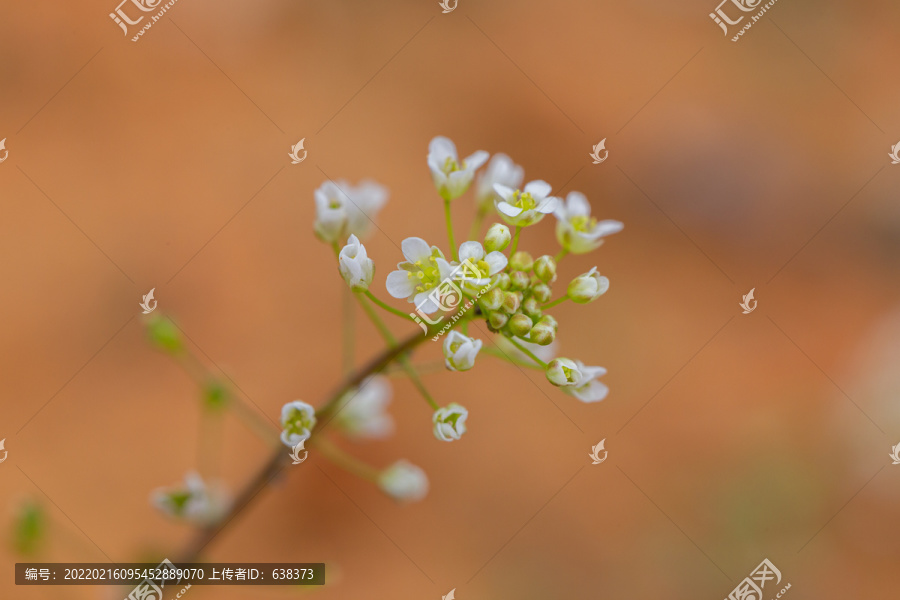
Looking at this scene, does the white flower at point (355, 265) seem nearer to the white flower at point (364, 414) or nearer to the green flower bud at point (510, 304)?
the green flower bud at point (510, 304)

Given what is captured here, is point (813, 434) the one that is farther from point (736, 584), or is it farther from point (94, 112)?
point (94, 112)

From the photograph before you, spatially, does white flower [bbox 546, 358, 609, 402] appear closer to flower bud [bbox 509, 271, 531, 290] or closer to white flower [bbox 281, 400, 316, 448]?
flower bud [bbox 509, 271, 531, 290]

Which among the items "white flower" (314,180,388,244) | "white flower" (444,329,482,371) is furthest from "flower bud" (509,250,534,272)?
"white flower" (314,180,388,244)

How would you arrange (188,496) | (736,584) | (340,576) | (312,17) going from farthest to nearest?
(312,17) → (736,584) → (340,576) → (188,496)

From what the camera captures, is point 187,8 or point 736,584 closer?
point 736,584

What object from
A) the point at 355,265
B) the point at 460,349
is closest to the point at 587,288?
the point at 460,349

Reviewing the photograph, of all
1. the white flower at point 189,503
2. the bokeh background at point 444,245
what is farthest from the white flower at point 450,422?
the bokeh background at point 444,245

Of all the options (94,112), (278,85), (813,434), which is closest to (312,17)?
(278,85)

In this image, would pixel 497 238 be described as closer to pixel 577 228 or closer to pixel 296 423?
pixel 577 228
